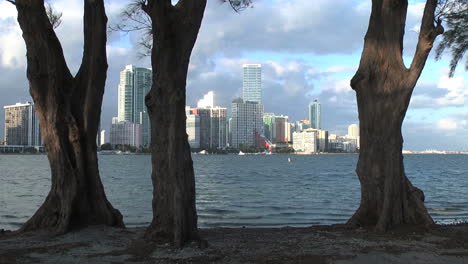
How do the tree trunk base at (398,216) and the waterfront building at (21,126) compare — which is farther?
the waterfront building at (21,126)

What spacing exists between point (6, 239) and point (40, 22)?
448 centimetres

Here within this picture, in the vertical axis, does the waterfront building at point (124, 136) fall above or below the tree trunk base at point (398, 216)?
above

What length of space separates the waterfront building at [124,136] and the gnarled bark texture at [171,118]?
409ft

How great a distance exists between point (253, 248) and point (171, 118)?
2.77 meters

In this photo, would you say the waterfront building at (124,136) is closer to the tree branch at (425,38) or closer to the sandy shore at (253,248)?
the sandy shore at (253,248)

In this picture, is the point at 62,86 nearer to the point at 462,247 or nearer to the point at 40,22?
the point at 40,22

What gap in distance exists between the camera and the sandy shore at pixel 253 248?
25.6 ft

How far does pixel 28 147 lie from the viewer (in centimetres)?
14912

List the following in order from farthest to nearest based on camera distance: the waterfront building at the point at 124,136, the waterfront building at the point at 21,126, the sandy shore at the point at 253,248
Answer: the waterfront building at the point at 124,136 → the waterfront building at the point at 21,126 → the sandy shore at the point at 253,248

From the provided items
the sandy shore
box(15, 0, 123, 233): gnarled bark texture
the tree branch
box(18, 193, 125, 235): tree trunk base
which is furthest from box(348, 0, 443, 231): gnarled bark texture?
box(15, 0, 123, 233): gnarled bark texture

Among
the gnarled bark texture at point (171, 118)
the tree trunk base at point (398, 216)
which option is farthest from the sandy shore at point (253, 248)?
the gnarled bark texture at point (171, 118)

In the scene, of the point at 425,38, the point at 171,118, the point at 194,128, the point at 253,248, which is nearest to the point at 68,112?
the point at 171,118

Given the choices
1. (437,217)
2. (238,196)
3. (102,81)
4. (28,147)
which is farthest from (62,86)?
(28,147)

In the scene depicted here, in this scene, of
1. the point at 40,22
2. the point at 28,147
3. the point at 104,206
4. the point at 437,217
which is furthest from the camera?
the point at 28,147
